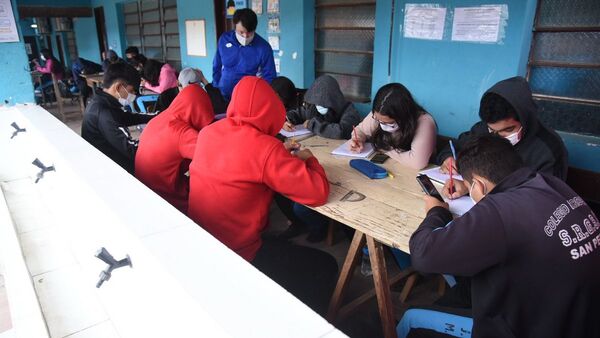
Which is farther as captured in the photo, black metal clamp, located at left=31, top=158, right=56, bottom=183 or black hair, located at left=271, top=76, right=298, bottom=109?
black hair, located at left=271, top=76, right=298, bottom=109

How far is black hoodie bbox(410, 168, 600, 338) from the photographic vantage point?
2.88ft

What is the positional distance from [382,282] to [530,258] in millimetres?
707

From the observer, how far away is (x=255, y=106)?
1.49 m

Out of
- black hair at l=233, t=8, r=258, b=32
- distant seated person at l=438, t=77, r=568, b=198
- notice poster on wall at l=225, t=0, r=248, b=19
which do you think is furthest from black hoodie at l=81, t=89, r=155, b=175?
notice poster on wall at l=225, t=0, r=248, b=19

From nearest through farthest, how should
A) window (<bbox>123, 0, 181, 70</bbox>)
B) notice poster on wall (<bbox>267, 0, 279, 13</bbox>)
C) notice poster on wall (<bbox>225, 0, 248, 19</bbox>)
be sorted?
notice poster on wall (<bbox>267, 0, 279, 13</bbox>) → notice poster on wall (<bbox>225, 0, 248, 19</bbox>) → window (<bbox>123, 0, 181, 70</bbox>)

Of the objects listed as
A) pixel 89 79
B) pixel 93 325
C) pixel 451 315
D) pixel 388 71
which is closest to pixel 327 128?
pixel 388 71

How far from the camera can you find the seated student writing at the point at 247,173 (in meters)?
1.40

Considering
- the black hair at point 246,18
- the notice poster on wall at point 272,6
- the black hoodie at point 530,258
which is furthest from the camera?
the notice poster on wall at point 272,6

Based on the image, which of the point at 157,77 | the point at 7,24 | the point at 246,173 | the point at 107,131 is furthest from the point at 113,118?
the point at 157,77

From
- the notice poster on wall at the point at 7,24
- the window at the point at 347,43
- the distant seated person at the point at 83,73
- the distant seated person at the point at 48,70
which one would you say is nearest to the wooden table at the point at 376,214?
the window at the point at 347,43

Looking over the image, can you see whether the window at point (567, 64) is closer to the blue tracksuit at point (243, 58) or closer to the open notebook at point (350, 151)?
the open notebook at point (350, 151)

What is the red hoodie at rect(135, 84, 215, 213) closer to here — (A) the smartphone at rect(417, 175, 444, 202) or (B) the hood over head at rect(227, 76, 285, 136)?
(B) the hood over head at rect(227, 76, 285, 136)

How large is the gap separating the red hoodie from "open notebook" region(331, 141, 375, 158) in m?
0.72

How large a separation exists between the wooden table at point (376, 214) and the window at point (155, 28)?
18.5ft
